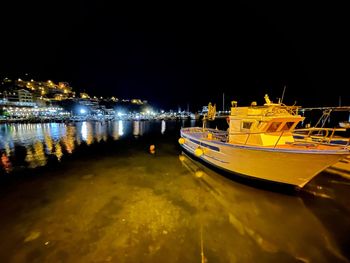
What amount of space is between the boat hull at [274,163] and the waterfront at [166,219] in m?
0.81

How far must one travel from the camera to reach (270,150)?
26.2 feet

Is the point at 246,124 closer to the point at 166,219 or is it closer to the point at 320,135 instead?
the point at 320,135

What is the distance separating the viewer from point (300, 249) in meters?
5.14

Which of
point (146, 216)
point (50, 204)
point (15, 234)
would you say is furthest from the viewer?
point (50, 204)

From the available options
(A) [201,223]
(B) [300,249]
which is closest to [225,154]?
(A) [201,223]

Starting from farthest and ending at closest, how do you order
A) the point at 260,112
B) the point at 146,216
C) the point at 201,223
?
the point at 260,112 < the point at 146,216 < the point at 201,223

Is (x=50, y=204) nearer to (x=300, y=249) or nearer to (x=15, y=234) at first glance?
(x=15, y=234)

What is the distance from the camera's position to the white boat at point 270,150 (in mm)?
7387

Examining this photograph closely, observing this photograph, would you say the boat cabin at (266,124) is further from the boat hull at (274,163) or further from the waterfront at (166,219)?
the waterfront at (166,219)

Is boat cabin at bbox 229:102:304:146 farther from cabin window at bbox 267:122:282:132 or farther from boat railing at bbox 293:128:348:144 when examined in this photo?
boat railing at bbox 293:128:348:144

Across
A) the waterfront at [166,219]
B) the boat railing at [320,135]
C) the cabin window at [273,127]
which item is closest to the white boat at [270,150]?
the cabin window at [273,127]

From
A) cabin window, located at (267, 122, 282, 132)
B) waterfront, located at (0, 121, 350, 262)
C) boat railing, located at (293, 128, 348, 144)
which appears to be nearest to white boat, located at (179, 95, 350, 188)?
cabin window, located at (267, 122, 282, 132)

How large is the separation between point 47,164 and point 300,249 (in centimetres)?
1578

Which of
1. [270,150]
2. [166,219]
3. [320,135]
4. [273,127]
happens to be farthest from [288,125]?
[166,219]
